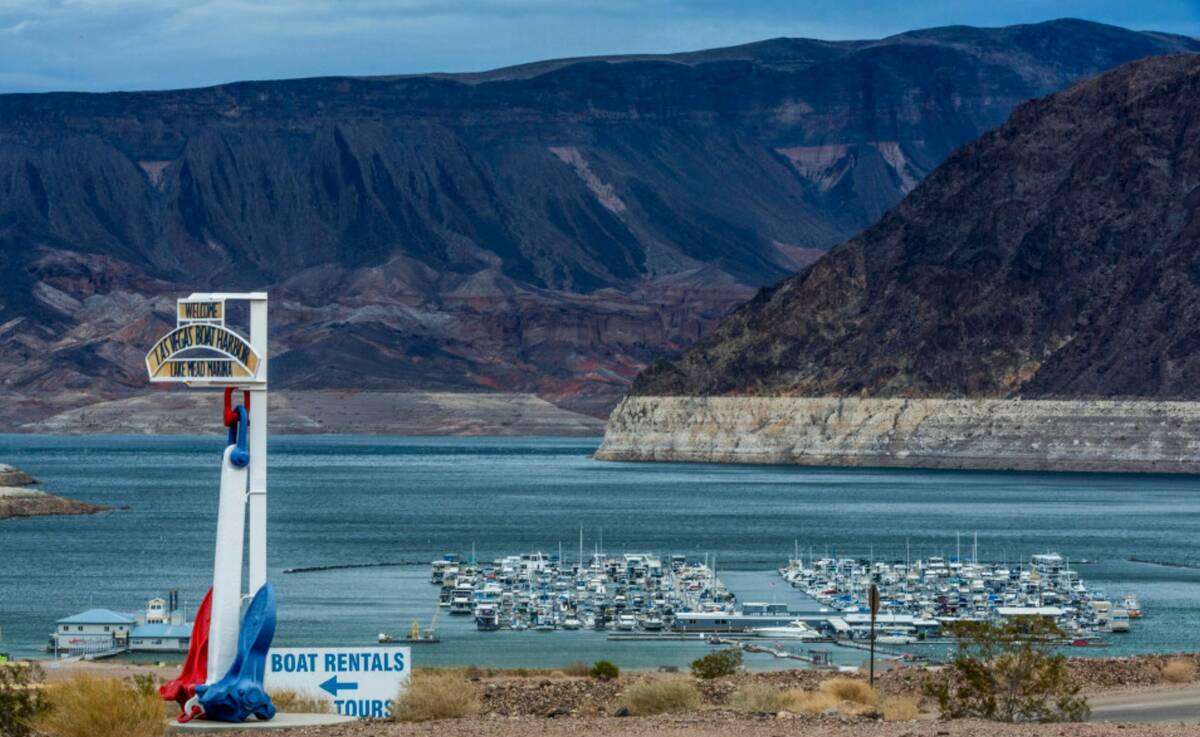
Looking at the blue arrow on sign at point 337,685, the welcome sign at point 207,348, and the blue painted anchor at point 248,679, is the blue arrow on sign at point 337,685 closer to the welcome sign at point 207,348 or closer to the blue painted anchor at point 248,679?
the blue painted anchor at point 248,679

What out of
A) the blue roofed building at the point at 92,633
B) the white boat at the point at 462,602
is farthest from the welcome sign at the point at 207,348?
the white boat at the point at 462,602

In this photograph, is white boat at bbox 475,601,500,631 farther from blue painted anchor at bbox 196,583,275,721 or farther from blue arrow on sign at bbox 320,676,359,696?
blue painted anchor at bbox 196,583,275,721

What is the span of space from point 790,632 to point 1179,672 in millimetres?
21996

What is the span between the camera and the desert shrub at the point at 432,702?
29484 millimetres

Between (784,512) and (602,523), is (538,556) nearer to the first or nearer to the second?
(602,523)

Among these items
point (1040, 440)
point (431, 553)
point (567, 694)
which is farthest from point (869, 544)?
point (1040, 440)

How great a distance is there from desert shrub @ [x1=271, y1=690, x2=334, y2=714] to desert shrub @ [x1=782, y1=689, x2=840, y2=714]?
5944 millimetres

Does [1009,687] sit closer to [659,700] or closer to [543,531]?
[659,700]

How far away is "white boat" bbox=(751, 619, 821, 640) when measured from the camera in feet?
194

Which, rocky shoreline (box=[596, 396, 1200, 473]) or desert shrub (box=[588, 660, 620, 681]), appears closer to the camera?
desert shrub (box=[588, 660, 620, 681])

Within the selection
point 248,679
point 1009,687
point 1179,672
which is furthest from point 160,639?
point 1009,687

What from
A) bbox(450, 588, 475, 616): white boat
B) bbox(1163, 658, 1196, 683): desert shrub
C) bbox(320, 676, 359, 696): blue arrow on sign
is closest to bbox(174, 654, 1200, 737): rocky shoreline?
bbox(1163, 658, 1196, 683): desert shrub

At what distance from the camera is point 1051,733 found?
2647 centimetres

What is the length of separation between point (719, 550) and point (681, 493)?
5419 cm
